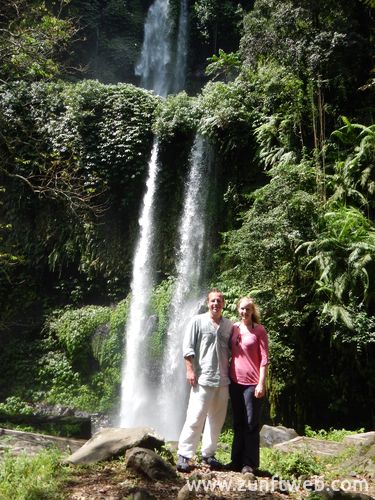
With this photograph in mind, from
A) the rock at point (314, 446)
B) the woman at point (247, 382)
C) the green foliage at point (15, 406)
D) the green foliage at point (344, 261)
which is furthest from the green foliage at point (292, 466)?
the green foliage at point (15, 406)

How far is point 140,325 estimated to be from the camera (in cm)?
1041

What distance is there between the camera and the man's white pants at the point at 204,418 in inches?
144

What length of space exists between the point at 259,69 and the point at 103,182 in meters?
4.91

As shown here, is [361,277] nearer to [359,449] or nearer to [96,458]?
[359,449]

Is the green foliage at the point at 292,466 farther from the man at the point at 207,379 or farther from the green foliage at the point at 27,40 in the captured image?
the green foliage at the point at 27,40

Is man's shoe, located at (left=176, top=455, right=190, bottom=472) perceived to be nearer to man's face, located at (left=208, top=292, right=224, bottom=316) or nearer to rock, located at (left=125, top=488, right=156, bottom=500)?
rock, located at (left=125, top=488, right=156, bottom=500)

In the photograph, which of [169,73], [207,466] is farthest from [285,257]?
[169,73]

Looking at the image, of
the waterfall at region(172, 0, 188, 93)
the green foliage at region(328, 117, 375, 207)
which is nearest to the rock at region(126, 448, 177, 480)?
the green foliage at region(328, 117, 375, 207)

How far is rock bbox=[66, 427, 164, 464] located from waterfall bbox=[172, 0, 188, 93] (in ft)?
62.8

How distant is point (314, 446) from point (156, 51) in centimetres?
2100

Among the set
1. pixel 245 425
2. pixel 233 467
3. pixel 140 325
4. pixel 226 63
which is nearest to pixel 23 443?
pixel 233 467

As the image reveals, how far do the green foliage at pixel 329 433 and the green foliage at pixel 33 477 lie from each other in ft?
12.1

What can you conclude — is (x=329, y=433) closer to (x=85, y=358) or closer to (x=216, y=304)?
(x=216, y=304)

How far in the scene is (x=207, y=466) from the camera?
3771 millimetres
